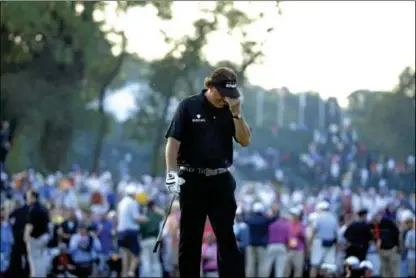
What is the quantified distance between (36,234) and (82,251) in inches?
132

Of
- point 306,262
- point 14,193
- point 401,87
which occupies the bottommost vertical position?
point 306,262

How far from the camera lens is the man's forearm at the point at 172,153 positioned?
30.1 ft

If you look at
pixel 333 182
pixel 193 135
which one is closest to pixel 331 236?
pixel 193 135

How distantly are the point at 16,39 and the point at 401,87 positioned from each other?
431 inches

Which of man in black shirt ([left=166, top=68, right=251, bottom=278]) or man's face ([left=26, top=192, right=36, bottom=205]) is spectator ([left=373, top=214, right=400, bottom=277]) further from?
man in black shirt ([left=166, top=68, right=251, bottom=278])

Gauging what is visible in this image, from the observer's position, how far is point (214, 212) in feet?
30.4

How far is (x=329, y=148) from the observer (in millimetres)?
70062

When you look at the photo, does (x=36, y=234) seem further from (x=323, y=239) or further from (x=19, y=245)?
(x=323, y=239)

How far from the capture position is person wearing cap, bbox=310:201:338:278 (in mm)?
23266

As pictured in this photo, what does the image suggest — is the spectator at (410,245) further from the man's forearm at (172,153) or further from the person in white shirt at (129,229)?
the man's forearm at (172,153)

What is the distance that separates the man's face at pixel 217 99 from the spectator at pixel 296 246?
1530 cm

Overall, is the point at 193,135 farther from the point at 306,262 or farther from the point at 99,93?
the point at 99,93

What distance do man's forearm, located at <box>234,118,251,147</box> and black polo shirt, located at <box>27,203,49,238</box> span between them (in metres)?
11.0

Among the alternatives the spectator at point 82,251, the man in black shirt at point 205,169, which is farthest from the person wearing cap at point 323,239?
the man in black shirt at point 205,169
